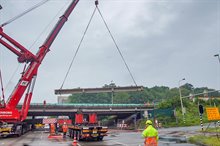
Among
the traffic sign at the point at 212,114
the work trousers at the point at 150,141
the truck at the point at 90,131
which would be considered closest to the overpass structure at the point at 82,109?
the truck at the point at 90,131

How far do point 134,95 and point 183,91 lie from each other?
3311 cm

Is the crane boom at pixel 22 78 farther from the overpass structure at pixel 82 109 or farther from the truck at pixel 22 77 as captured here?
the overpass structure at pixel 82 109

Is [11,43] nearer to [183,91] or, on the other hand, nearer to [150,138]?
[150,138]

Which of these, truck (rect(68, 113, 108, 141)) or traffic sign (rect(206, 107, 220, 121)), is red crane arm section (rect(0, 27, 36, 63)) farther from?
traffic sign (rect(206, 107, 220, 121))

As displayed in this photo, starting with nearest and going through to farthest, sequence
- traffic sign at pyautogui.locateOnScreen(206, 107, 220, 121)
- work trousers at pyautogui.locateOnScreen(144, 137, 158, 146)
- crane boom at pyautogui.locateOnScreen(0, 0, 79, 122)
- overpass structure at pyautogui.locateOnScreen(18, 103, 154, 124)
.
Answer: work trousers at pyautogui.locateOnScreen(144, 137, 158, 146) < traffic sign at pyautogui.locateOnScreen(206, 107, 220, 121) < crane boom at pyautogui.locateOnScreen(0, 0, 79, 122) < overpass structure at pyautogui.locateOnScreen(18, 103, 154, 124)

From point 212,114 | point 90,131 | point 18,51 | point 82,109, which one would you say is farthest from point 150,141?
point 82,109

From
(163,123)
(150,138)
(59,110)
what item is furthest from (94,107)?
(150,138)

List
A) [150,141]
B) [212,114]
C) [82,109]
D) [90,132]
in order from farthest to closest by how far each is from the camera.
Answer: [82,109] < [90,132] < [212,114] < [150,141]

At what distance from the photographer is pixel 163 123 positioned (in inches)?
2254

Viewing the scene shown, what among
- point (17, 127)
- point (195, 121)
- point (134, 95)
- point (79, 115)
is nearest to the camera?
point (79, 115)

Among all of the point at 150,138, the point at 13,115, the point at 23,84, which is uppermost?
the point at 23,84

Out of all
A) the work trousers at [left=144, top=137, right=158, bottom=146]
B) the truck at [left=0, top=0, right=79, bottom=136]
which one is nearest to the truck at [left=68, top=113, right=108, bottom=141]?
the truck at [left=0, top=0, right=79, bottom=136]

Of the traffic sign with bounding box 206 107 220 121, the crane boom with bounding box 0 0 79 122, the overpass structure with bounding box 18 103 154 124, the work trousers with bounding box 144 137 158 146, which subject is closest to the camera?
the work trousers with bounding box 144 137 158 146

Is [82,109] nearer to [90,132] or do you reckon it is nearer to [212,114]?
[90,132]
